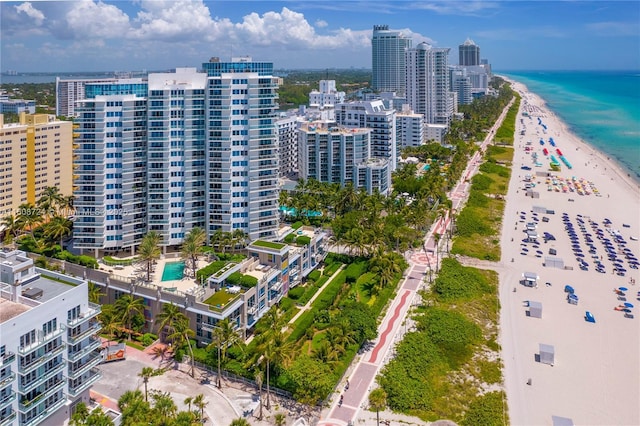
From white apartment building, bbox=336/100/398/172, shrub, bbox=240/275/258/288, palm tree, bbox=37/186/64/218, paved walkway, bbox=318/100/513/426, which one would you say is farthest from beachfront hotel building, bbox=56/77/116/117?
shrub, bbox=240/275/258/288

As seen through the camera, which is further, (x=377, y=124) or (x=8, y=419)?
(x=377, y=124)

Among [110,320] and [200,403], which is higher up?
[110,320]

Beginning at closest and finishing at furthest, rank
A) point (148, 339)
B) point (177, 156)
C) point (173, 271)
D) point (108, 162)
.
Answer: point (148, 339) → point (173, 271) → point (108, 162) → point (177, 156)

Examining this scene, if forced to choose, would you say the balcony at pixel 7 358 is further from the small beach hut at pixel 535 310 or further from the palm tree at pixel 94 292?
the small beach hut at pixel 535 310

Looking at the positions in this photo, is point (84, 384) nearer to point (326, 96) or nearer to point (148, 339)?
point (148, 339)

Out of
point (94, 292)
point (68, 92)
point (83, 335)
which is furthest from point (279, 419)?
point (68, 92)

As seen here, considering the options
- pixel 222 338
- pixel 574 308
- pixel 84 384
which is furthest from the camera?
pixel 574 308

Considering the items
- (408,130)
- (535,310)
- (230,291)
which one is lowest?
(535,310)

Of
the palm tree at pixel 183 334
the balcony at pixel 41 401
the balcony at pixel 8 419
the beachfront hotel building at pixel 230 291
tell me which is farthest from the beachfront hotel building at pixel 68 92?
the balcony at pixel 8 419
